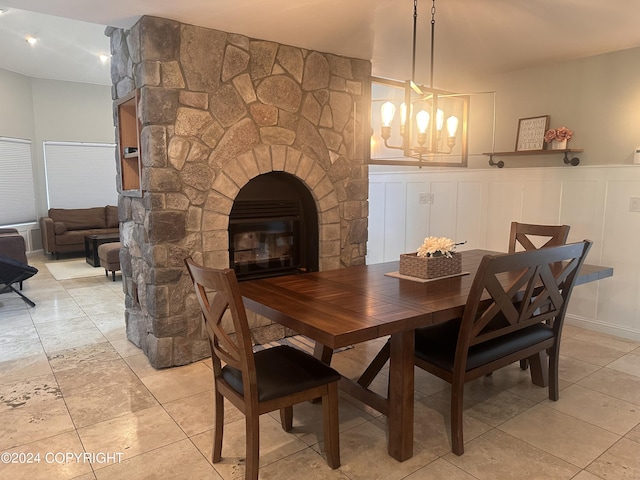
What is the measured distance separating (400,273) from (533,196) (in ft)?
6.73

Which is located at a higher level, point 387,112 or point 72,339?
point 387,112

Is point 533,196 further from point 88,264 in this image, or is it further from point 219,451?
point 88,264

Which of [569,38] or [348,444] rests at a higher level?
[569,38]

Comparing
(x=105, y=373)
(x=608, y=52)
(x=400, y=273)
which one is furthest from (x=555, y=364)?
(x=105, y=373)

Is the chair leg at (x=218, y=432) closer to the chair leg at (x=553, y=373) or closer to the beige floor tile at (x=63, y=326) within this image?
→ the chair leg at (x=553, y=373)

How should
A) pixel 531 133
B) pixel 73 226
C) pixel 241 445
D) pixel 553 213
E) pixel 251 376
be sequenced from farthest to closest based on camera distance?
pixel 73 226, pixel 531 133, pixel 553 213, pixel 241 445, pixel 251 376

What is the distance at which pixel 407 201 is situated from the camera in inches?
196

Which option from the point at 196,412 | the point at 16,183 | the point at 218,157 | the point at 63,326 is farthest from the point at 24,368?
the point at 16,183

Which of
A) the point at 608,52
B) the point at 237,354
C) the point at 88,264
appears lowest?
the point at 88,264

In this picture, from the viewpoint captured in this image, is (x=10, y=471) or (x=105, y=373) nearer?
A: (x=10, y=471)

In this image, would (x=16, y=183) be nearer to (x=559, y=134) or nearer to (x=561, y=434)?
(x=559, y=134)

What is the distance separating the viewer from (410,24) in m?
2.90

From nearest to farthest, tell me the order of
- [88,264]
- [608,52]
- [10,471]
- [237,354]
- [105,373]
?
[237,354] → [10,471] → [105,373] → [608,52] → [88,264]

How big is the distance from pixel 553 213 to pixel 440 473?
2703 millimetres
